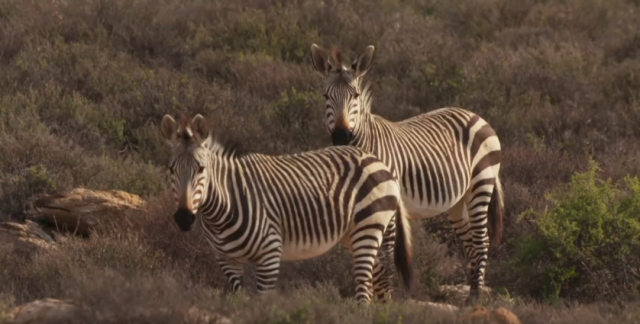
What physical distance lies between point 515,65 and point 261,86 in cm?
355

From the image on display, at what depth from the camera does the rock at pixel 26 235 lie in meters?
10.9

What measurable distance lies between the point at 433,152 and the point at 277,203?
250 centimetres

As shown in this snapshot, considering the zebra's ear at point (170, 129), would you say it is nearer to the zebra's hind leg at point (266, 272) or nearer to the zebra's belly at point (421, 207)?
the zebra's hind leg at point (266, 272)

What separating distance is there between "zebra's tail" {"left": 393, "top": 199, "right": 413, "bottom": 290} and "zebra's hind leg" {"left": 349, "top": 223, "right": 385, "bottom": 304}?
1.11 feet

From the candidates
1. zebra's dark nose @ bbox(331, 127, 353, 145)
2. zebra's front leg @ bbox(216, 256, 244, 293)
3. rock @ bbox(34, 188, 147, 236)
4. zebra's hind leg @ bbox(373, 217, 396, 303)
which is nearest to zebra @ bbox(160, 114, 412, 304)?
zebra's front leg @ bbox(216, 256, 244, 293)

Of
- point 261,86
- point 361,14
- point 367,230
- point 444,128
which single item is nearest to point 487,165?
point 444,128

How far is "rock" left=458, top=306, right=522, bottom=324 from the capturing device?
8.09 m

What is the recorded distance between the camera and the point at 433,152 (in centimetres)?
1148

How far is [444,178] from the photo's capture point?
11.4 metres

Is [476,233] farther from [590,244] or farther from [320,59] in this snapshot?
[320,59]

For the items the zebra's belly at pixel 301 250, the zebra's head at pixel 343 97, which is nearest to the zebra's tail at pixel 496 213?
the zebra's head at pixel 343 97

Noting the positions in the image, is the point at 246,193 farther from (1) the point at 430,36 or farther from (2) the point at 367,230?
(1) the point at 430,36

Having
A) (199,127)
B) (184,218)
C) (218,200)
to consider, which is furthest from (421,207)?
(184,218)

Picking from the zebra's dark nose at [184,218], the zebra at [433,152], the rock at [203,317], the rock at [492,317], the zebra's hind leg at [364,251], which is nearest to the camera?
the rock at [203,317]
